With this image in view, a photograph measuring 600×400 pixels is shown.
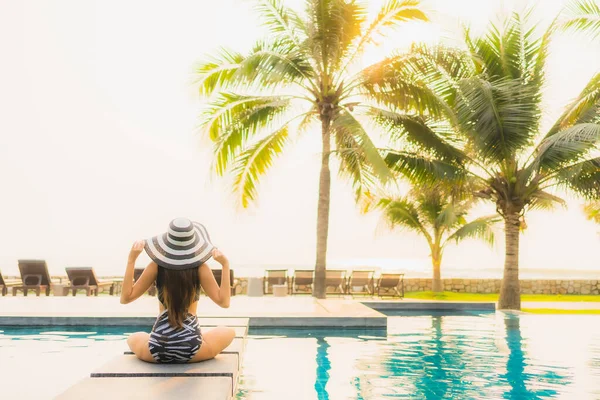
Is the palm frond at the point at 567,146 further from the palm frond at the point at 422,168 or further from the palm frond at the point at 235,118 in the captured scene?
the palm frond at the point at 235,118

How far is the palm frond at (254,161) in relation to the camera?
15281 mm

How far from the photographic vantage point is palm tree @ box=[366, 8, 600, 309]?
1416 centimetres

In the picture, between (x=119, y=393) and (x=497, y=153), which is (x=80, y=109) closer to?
(x=497, y=153)

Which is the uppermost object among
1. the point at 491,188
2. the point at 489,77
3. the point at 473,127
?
the point at 489,77

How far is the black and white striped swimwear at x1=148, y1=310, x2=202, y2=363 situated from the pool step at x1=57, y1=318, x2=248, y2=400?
2.9 inches

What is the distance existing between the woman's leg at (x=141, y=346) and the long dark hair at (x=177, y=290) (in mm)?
319

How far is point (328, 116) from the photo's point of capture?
Result: 1527 centimetres

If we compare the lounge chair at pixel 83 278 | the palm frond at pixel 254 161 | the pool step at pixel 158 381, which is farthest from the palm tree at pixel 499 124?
the pool step at pixel 158 381

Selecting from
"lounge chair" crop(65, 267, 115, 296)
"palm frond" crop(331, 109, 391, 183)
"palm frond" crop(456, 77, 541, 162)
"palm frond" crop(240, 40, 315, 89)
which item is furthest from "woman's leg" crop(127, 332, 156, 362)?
"lounge chair" crop(65, 267, 115, 296)

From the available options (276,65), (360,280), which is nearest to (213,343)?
→ (276,65)

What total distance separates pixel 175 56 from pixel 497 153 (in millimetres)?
11107

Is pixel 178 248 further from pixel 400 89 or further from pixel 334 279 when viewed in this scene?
pixel 334 279

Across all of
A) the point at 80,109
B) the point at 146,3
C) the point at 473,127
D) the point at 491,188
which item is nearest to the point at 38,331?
the point at 473,127

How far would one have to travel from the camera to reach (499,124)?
46.7 ft
